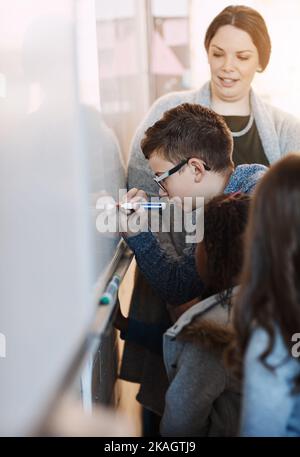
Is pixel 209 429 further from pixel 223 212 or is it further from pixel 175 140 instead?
pixel 175 140

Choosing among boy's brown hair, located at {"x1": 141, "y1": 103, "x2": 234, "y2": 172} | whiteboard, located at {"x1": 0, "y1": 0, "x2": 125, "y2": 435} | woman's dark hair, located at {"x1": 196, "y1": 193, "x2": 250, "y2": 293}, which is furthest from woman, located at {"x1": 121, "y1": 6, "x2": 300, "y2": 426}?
whiteboard, located at {"x1": 0, "y1": 0, "x2": 125, "y2": 435}

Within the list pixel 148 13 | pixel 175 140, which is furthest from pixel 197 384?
pixel 148 13

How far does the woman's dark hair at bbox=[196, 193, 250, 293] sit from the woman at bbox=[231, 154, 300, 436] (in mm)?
256

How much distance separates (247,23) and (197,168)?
17.9 inches

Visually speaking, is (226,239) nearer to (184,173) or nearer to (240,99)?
(184,173)

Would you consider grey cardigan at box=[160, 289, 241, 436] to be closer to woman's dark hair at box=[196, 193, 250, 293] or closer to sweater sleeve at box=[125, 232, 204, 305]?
woman's dark hair at box=[196, 193, 250, 293]

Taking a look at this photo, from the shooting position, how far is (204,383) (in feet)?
3.44

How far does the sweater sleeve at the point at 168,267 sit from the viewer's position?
4.21ft

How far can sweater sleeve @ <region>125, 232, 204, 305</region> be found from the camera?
1283 mm

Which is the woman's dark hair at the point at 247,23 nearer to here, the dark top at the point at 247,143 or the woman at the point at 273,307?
the dark top at the point at 247,143

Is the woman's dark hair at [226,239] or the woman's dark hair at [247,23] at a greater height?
the woman's dark hair at [247,23]

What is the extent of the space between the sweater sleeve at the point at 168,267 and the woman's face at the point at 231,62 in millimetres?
507

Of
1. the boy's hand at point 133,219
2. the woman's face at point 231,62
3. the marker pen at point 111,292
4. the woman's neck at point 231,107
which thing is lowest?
the marker pen at point 111,292

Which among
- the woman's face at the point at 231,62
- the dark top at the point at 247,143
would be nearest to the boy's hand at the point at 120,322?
the dark top at the point at 247,143
